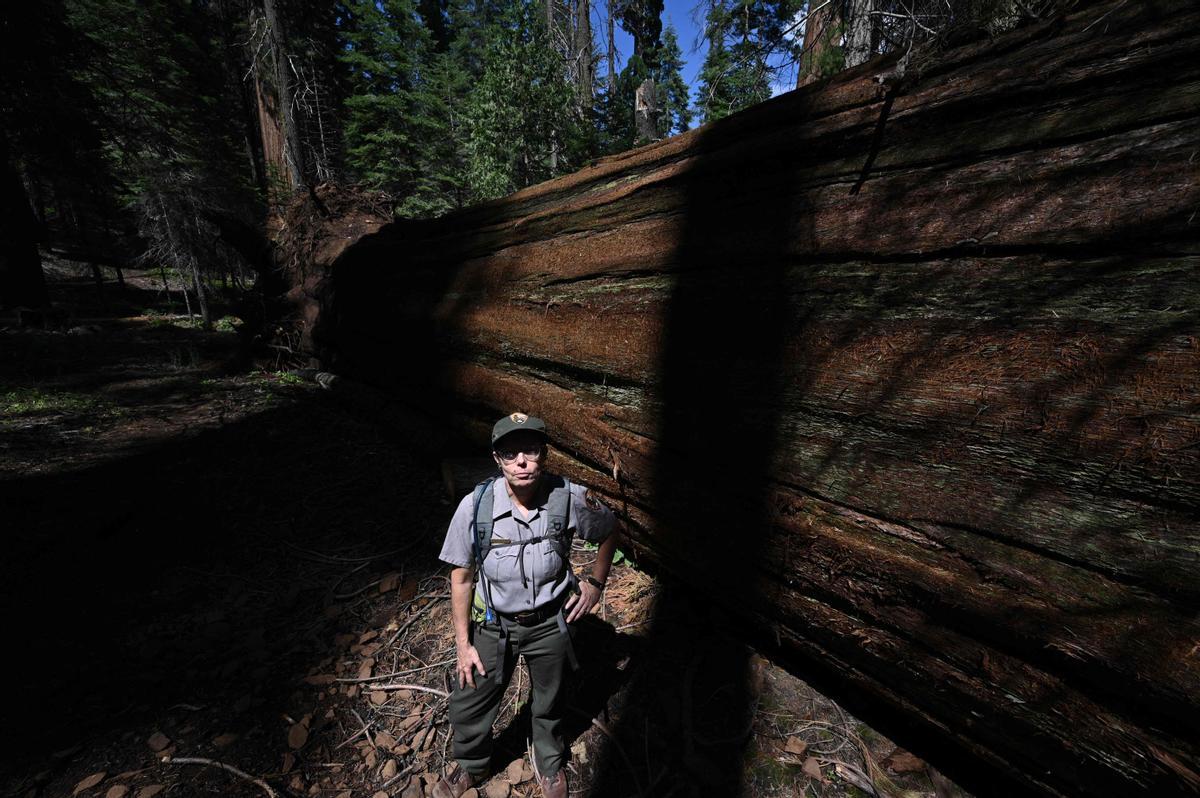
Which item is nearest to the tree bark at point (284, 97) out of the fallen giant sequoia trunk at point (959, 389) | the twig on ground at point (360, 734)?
the twig on ground at point (360, 734)

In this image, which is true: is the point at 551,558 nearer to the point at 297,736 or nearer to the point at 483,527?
the point at 483,527

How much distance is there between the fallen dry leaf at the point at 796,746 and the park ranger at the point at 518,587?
3.88 ft

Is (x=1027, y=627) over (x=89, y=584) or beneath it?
over

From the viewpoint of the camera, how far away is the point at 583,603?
2.26m

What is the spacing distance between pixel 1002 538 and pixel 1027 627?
307mm

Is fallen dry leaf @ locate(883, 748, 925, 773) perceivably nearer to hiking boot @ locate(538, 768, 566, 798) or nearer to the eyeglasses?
hiking boot @ locate(538, 768, 566, 798)

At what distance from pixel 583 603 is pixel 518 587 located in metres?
0.37

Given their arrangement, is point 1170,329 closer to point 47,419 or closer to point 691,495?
point 691,495

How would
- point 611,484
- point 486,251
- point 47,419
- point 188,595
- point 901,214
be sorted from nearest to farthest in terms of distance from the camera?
point 901,214 → point 611,484 → point 188,595 → point 486,251 → point 47,419

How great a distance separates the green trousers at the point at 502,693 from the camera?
2203 mm

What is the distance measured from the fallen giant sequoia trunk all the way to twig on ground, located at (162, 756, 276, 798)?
2438mm

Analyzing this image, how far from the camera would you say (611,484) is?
328 cm

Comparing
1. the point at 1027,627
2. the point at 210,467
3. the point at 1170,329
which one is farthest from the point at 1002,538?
the point at 210,467

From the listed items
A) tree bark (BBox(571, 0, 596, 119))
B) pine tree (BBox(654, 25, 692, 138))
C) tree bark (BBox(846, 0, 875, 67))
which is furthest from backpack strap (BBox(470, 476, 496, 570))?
pine tree (BBox(654, 25, 692, 138))
